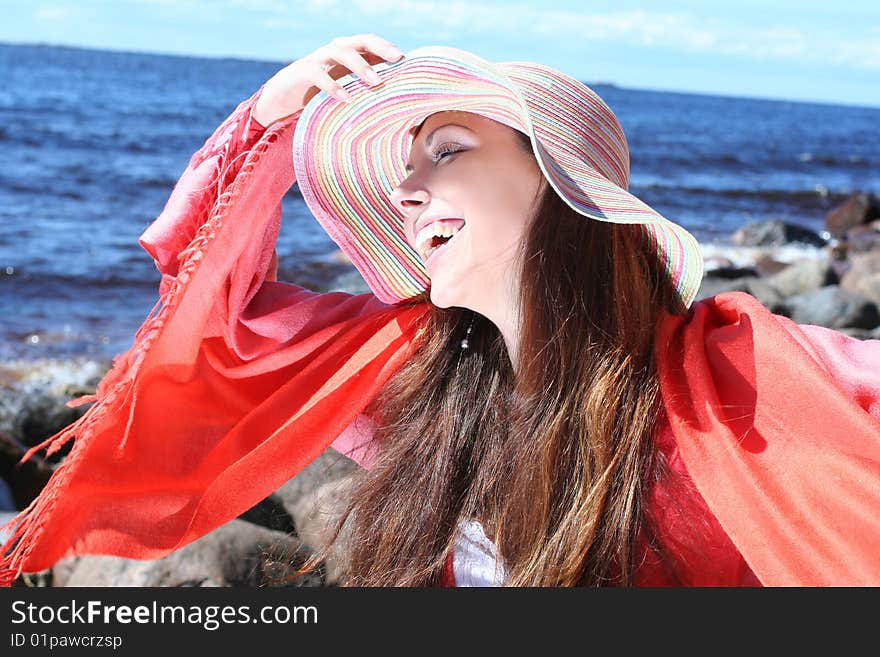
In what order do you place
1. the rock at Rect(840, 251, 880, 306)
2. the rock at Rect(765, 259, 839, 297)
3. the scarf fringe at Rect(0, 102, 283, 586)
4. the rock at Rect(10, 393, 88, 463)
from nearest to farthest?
the scarf fringe at Rect(0, 102, 283, 586), the rock at Rect(10, 393, 88, 463), the rock at Rect(840, 251, 880, 306), the rock at Rect(765, 259, 839, 297)

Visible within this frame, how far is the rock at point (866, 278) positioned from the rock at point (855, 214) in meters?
7.24

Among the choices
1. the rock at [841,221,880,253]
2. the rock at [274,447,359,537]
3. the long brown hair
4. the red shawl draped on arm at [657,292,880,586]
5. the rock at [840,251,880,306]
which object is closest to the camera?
the red shawl draped on arm at [657,292,880,586]

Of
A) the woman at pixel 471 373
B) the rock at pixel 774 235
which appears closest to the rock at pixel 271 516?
the woman at pixel 471 373

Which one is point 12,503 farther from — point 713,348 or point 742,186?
point 742,186

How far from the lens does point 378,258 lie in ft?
8.80

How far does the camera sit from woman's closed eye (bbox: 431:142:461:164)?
90.4 inches

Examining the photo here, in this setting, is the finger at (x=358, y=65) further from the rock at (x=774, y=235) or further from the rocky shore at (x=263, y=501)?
the rock at (x=774, y=235)

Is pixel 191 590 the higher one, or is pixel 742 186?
pixel 191 590

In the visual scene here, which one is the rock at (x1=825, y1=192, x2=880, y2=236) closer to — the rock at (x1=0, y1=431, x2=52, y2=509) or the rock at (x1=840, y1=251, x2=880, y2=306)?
the rock at (x1=840, y1=251, x2=880, y2=306)

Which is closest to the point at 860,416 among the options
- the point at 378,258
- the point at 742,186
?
the point at 378,258

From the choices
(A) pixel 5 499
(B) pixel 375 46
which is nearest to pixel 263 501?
(A) pixel 5 499

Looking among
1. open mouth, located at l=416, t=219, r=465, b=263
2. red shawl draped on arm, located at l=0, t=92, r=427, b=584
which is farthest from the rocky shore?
open mouth, located at l=416, t=219, r=465, b=263

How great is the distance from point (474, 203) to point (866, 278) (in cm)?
945

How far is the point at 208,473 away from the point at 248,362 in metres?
0.31
